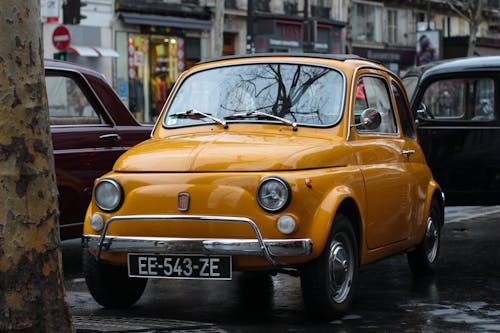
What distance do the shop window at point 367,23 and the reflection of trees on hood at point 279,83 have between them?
47676 mm

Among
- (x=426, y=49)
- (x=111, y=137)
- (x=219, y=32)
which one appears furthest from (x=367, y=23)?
(x=111, y=137)

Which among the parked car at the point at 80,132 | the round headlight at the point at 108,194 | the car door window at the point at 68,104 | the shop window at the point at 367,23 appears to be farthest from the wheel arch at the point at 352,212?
the shop window at the point at 367,23

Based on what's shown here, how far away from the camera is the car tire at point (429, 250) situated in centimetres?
→ 879

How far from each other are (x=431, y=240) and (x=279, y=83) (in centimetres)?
211

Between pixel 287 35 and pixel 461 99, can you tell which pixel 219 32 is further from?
pixel 461 99

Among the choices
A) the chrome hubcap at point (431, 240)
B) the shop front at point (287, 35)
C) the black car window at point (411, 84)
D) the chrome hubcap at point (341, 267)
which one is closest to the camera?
the chrome hubcap at point (341, 267)

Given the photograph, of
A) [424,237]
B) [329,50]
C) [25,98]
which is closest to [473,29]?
[329,50]

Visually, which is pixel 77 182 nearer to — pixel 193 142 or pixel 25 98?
pixel 193 142

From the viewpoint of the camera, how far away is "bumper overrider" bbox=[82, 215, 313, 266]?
6414 mm

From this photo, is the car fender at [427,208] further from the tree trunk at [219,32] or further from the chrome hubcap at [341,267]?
the tree trunk at [219,32]

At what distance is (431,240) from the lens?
8.99 meters

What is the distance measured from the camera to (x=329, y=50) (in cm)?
5131

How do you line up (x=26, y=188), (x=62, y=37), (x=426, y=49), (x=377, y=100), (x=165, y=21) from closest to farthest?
(x=26, y=188), (x=377, y=100), (x=62, y=37), (x=165, y=21), (x=426, y=49)

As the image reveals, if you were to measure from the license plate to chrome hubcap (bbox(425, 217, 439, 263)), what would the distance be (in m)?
2.79
